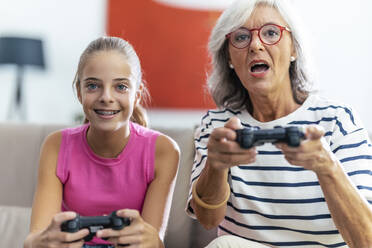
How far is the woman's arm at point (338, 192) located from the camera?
0.93 m

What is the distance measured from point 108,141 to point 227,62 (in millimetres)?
421

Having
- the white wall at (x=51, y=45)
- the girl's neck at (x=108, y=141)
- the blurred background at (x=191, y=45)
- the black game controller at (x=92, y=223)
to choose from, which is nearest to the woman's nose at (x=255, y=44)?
the girl's neck at (x=108, y=141)

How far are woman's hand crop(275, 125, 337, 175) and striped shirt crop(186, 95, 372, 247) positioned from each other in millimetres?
209

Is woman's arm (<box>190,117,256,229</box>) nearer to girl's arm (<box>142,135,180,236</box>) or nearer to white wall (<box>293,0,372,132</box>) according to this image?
girl's arm (<box>142,135,180,236</box>)

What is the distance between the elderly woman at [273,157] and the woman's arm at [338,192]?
38 mm

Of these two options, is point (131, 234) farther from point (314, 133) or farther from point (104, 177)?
point (314, 133)

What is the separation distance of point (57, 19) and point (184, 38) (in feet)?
3.00

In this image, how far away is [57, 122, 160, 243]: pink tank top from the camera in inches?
52.5

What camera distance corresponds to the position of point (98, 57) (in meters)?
1.29

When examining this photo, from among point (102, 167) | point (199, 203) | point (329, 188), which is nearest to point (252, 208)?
point (199, 203)

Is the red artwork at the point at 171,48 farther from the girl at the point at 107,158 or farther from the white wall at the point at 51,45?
the girl at the point at 107,158

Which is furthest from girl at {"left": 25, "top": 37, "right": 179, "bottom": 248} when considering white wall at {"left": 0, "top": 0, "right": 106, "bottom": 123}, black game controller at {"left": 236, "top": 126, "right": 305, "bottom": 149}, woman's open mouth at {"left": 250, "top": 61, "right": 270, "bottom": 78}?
white wall at {"left": 0, "top": 0, "right": 106, "bottom": 123}

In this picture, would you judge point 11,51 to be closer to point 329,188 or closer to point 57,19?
point 57,19

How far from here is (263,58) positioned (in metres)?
1.22
